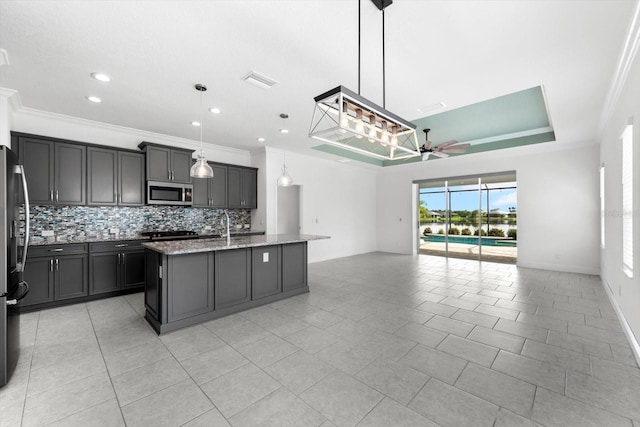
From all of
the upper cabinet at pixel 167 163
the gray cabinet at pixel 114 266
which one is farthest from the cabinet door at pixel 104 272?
the upper cabinet at pixel 167 163

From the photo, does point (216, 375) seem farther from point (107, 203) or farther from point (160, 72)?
point (107, 203)

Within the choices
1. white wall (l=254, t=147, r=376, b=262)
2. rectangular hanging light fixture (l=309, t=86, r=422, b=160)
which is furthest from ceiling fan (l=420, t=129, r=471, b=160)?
white wall (l=254, t=147, r=376, b=262)

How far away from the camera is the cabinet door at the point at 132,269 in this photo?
446 cm

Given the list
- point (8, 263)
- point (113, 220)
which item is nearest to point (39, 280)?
point (113, 220)

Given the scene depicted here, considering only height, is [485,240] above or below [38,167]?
below

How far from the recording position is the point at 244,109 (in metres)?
4.12

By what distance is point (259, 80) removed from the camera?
3244 millimetres

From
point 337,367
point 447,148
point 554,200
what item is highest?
point 447,148

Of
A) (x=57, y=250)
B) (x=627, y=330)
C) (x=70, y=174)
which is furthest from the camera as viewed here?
(x=70, y=174)

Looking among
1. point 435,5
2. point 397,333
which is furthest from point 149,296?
point 435,5

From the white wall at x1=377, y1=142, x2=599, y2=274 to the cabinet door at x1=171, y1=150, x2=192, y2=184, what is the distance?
247 inches

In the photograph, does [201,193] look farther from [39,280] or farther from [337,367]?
[337,367]

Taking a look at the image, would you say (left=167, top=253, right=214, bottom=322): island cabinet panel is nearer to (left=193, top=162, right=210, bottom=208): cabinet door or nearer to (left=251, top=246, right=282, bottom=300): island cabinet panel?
(left=251, top=246, right=282, bottom=300): island cabinet panel

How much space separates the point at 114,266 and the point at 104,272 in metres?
0.15
